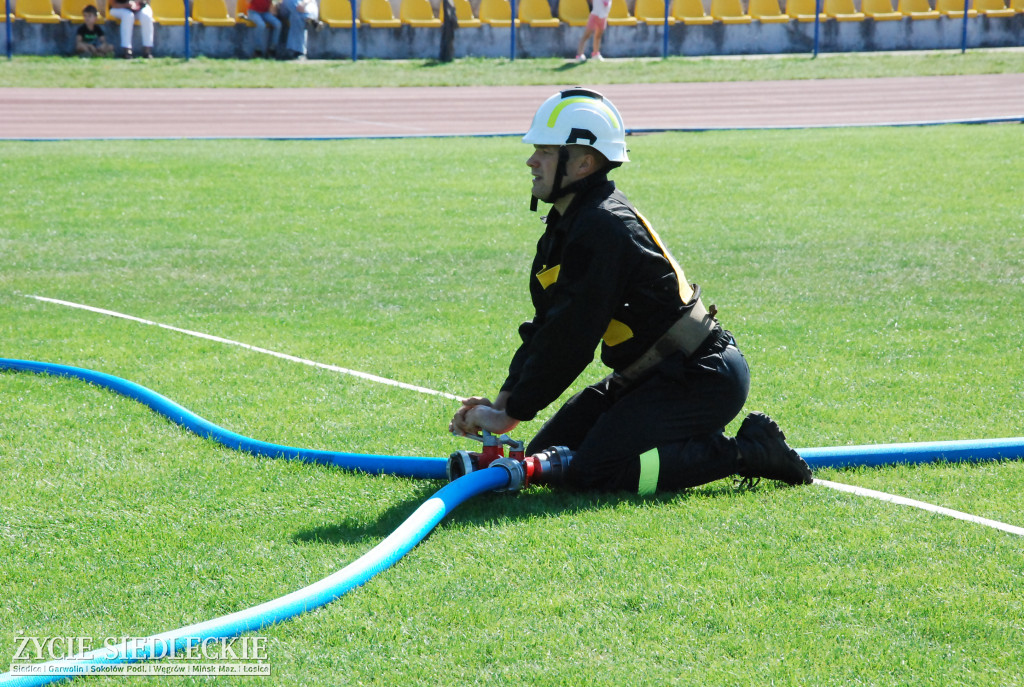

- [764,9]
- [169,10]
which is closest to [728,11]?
[764,9]

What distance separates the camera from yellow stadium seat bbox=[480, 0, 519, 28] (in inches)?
1168

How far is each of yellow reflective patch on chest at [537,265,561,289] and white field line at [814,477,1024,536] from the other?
1391 millimetres

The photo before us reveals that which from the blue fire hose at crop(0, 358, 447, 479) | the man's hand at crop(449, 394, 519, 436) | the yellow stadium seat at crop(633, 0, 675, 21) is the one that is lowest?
the blue fire hose at crop(0, 358, 447, 479)

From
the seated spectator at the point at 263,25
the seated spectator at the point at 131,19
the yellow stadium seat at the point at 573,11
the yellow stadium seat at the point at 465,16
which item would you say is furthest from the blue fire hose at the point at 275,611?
the yellow stadium seat at the point at 573,11

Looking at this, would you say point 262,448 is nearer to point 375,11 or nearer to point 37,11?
point 37,11

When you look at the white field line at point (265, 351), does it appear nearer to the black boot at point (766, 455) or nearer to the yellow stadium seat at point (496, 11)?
the black boot at point (766, 455)

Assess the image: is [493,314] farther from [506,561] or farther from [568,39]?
[568,39]

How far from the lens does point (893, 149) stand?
640 inches

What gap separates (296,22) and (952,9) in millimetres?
18626

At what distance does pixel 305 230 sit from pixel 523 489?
7123 millimetres

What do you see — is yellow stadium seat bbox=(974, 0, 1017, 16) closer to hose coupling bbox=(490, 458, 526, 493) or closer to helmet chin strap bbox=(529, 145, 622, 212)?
helmet chin strap bbox=(529, 145, 622, 212)

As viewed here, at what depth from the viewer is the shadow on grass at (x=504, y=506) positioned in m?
4.29

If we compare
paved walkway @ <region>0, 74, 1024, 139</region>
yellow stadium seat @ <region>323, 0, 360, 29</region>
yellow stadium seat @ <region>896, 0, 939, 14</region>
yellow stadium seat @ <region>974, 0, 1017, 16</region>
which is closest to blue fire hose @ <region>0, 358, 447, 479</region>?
paved walkway @ <region>0, 74, 1024, 139</region>

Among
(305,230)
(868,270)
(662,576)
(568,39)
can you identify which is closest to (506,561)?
(662,576)
